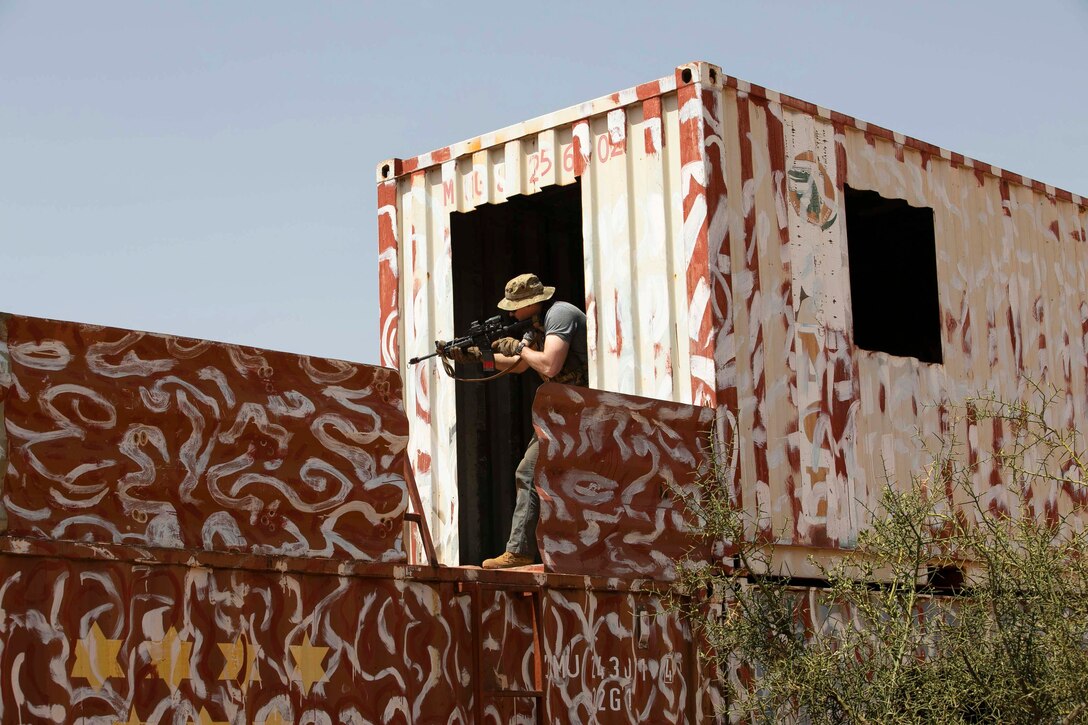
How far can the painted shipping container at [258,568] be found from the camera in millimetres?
6477

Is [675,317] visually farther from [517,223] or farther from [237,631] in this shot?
[237,631]

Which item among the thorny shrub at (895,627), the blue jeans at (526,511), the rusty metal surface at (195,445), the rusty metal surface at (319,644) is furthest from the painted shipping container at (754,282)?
the rusty metal surface at (195,445)

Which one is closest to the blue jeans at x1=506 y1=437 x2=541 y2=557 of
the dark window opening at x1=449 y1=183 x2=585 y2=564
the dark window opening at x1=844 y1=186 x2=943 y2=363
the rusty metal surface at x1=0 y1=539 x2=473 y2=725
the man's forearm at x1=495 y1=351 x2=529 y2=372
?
the man's forearm at x1=495 y1=351 x2=529 y2=372

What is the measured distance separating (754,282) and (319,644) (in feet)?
12.3

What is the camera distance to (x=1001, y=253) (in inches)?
456

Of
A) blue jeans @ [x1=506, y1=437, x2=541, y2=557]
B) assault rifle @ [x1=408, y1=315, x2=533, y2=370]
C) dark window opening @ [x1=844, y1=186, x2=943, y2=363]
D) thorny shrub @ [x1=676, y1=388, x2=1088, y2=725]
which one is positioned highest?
dark window opening @ [x1=844, y1=186, x2=943, y2=363]

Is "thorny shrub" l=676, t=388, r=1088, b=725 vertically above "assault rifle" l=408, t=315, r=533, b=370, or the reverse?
"assault rifle" l=408, t=315, r=533, b=370

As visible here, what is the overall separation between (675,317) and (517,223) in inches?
106

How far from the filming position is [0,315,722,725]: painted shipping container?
648 cm

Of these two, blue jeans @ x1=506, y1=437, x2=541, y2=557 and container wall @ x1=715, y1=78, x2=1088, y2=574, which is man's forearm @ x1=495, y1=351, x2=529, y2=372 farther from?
container wall @ x1=715, y1=78, x2=1088, y2=574

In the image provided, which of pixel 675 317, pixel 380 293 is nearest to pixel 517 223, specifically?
pixel 380 293

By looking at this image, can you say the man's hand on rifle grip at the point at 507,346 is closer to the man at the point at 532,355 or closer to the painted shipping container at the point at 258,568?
the man at the point at 532,355

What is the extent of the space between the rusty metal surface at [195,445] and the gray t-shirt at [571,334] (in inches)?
68.6

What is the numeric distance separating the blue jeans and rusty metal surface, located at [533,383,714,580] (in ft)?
0.98
